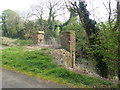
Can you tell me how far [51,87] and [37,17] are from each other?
67.4 feet

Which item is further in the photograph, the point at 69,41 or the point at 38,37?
the point at 38,37

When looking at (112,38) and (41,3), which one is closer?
(112,38)

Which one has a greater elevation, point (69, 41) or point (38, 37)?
point (38, 37)

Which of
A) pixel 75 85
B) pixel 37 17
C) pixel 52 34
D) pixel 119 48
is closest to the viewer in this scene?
pixel 75 85

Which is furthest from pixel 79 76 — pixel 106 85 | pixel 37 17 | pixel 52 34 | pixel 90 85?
pixel 37 17

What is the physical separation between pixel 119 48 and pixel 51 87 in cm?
362

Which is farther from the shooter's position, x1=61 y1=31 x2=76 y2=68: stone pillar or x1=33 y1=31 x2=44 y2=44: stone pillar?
x1=33 y1=31 x2=44 y2=44: stone pillar

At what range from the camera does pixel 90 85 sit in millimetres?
5281

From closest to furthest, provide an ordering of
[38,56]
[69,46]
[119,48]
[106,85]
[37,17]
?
[106,85] < [119,48] < [38,56] < [69,46] < [37,17]

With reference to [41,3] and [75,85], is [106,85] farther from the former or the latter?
[41,3]

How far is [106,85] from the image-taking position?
18.3 feet

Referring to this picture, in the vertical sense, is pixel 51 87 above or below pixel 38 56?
below

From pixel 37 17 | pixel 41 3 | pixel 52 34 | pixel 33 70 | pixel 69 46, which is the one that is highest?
pixel 41 3

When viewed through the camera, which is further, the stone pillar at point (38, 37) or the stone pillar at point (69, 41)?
the stone pillar at point (38, 37)
